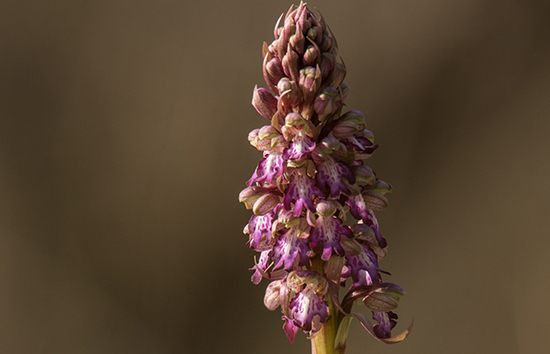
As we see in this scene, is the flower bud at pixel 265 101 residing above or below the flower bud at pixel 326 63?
below

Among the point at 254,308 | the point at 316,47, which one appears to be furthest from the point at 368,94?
the point at 316,47

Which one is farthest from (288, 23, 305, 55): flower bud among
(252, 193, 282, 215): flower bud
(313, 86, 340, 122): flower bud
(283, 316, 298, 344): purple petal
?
(283, 316, 298, 344): purple petal

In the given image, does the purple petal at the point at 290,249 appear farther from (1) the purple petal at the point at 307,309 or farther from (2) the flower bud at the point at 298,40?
(2) the flower bud at the point at 298,40

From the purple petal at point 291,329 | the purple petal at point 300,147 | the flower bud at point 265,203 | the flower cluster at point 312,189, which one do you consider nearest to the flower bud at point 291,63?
the flower cluster at point 312,189

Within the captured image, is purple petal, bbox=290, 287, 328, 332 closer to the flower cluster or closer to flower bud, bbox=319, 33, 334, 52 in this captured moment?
the flower cluster

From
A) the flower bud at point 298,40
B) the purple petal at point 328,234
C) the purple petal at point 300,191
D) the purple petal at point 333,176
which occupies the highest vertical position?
the flower bud at point 298,40

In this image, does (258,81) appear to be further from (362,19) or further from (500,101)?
(500,101)

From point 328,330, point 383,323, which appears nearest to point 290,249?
point 328,330

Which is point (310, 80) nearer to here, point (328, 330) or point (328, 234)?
point (328, 234)

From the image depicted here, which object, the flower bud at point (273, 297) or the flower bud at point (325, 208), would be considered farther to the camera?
the flower bud at point (273, 297)
